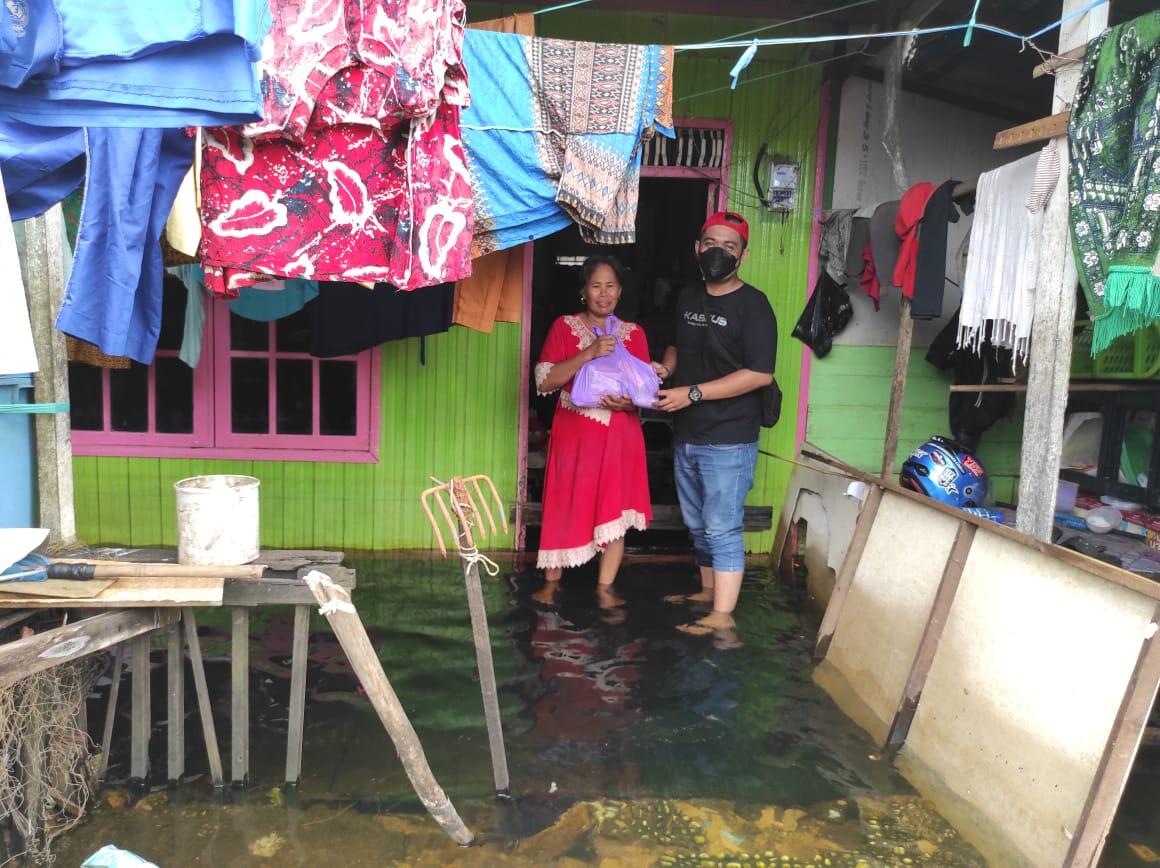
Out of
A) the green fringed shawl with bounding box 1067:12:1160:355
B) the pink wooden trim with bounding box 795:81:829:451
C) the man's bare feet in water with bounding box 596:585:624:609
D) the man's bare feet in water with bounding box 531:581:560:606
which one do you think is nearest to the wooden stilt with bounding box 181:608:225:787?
the man's bare feet in water with bounding box 531:581:560:606

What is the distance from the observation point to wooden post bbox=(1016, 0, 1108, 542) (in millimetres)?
2996

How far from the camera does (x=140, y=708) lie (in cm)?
286

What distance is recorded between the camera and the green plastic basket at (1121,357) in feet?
13.4

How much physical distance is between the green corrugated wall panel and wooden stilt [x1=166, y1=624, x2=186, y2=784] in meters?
4.15

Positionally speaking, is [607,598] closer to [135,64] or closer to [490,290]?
[490,290]

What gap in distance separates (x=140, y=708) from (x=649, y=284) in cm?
605

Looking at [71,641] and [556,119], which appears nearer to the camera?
[71,641]

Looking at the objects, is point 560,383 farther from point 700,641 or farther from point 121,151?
point 121,151

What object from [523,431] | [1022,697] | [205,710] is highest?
[523,431]

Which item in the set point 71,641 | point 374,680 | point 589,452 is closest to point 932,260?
point 589,452

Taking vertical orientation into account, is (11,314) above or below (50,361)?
above

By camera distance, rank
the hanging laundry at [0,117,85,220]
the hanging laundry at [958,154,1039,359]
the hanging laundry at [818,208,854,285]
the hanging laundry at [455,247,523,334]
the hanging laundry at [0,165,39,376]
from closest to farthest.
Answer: the hanging laundry at [0,165,39,376] < the hanging laundry at [0,117,85,220] < the hanging laundry at [958,154,1039,359] < the hanging laundry at [455,247,523,334] < the hanging laundry at [818,208,854,285]

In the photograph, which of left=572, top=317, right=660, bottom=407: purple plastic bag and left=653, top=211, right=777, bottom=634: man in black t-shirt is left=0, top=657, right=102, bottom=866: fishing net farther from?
left=653, top=211, right=777, bottom=634: man in black t-shirt

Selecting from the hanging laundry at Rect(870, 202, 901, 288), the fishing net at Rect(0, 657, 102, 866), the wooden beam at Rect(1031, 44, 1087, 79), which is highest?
the wooden beam at Rect(1031, 44, 1087, 79)
